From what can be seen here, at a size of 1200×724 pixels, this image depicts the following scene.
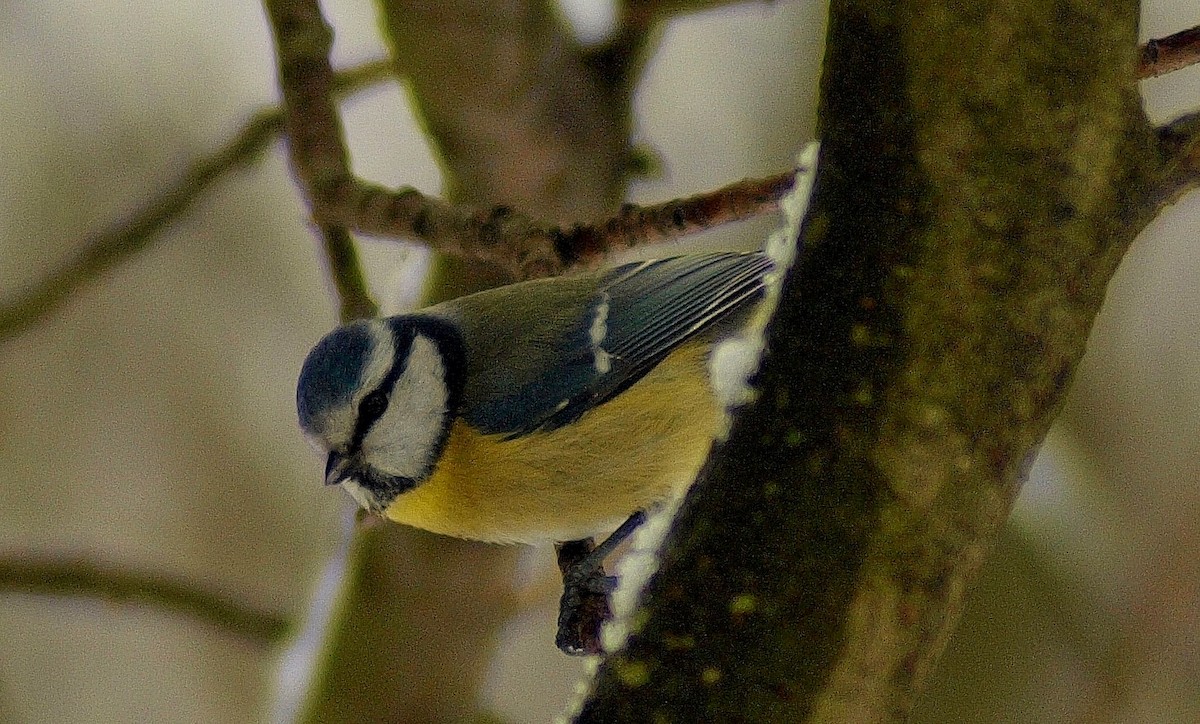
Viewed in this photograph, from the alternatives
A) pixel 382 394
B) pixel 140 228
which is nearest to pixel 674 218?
pixel 382 394

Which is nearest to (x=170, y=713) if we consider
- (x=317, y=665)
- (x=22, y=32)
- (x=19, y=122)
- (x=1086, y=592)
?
(x=317, y=665)

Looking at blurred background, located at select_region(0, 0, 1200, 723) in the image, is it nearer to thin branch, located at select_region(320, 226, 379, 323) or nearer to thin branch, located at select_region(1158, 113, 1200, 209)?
thin branch, located at select_region(320, 226, 379, 323)

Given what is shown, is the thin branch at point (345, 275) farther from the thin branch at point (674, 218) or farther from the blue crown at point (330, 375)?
the thin branch at point (674, 218)

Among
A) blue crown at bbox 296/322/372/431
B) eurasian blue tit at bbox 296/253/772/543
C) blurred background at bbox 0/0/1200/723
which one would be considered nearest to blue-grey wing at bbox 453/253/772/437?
eurasian blue tit at bbox 296/253/772/543

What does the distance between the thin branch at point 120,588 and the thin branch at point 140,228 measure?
23 centimetres

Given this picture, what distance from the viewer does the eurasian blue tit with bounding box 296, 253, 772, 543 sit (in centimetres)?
93

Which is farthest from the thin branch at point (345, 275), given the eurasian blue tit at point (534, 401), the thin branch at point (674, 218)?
the thin branch at point (674, 218)

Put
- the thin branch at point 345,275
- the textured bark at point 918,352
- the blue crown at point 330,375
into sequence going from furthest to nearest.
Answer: the thin branch at point 345,275 → the blue crown at point 330,375 → the textured bark at point 918,352

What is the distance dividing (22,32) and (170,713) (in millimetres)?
1192

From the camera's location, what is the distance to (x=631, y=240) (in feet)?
2.72

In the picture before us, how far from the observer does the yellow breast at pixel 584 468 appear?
93 centimetres

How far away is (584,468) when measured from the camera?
0.93 meters

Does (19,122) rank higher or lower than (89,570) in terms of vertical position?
higher

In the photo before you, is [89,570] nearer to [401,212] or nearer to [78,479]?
[401,212]
